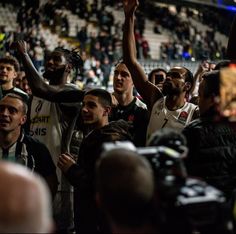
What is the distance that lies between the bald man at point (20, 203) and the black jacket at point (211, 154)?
1.77 metres

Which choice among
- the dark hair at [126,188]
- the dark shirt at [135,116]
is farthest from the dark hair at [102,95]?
the dark hair at [126,188]

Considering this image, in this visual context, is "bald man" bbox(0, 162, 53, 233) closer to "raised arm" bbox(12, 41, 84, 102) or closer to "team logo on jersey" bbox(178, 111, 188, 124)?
"raised arm" bbox(12, 41, 84, 102)

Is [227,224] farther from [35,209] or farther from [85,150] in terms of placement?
[85,150]

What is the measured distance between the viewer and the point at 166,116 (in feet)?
16.4

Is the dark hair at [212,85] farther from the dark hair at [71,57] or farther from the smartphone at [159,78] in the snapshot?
the smartphone at [159,78]

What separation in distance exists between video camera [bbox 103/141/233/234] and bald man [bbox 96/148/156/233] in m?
0.06

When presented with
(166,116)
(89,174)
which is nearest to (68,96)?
(166,116)

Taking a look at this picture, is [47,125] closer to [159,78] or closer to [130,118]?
[130,118]

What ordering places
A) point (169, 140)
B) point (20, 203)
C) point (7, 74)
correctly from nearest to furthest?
point (20, 203) → point (169, 140) → point (7, 74)

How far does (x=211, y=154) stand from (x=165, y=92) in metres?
1.88

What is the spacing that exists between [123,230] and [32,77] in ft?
10.0

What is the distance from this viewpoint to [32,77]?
16.1 feet

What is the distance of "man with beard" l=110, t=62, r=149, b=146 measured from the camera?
5199 mm

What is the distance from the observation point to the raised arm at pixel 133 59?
4.44 meters
